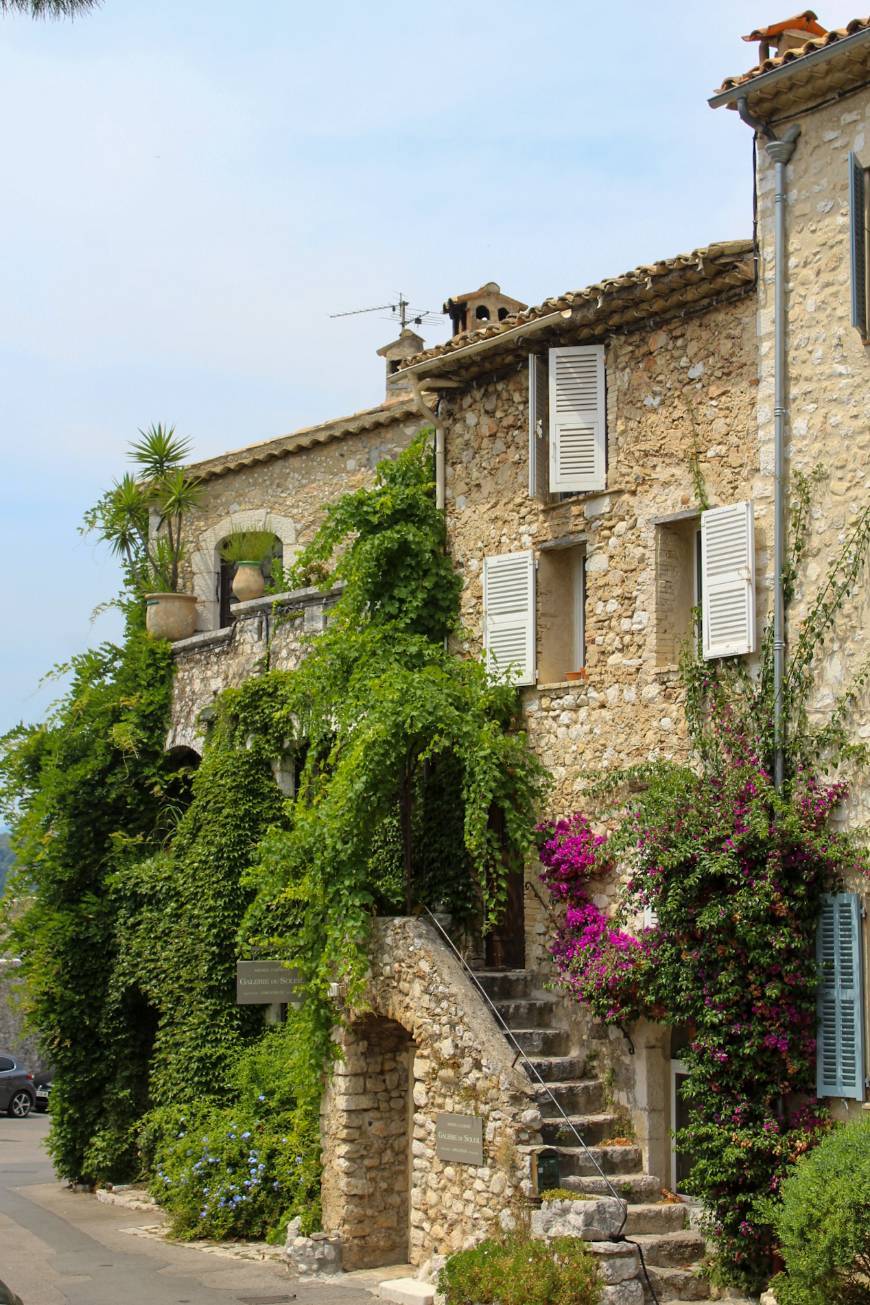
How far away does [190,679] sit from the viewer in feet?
62.2

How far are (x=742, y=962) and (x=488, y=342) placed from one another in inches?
231

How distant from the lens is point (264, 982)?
15344 millimetres

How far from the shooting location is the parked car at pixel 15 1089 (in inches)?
1118

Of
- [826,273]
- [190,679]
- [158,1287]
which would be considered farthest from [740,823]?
[190,679]

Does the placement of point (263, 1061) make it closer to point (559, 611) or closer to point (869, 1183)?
point (559, 611)

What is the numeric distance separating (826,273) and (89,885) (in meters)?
11.3

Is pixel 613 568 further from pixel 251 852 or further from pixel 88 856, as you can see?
pixel 88 856

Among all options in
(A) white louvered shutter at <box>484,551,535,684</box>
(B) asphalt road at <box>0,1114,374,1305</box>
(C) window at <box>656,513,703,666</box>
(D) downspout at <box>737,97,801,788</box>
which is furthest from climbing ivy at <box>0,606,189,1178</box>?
(D) downspout at <box>737,97,801,788</box>

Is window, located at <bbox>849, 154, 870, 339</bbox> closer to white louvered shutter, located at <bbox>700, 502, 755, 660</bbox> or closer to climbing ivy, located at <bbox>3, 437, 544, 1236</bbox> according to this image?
white louvered shutter, located at <bbox>700, 502, 755, 660</bbox>

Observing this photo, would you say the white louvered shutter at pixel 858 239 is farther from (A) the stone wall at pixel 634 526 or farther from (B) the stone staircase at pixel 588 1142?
(B) the stone staircase at pixel 588 1142

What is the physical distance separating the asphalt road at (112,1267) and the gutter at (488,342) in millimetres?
7822

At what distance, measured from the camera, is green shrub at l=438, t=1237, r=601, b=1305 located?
10492 millimetres

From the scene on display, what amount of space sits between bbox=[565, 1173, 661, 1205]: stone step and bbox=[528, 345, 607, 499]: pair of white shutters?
17.8 ft

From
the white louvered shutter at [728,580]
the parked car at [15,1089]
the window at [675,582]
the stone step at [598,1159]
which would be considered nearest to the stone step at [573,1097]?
the stone step at [598,1159]
